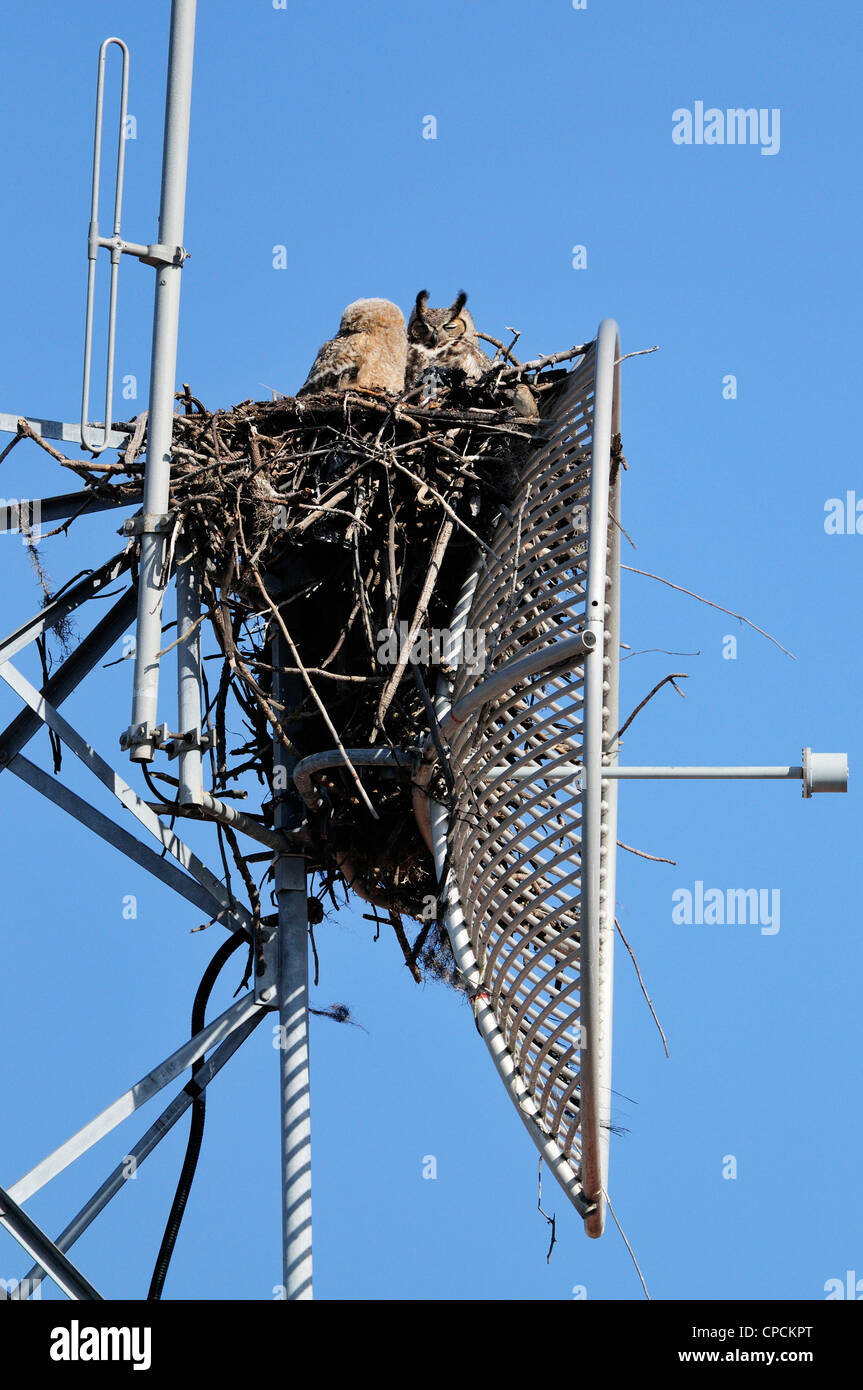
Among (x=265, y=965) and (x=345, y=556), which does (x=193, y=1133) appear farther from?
(x=345, y=556)

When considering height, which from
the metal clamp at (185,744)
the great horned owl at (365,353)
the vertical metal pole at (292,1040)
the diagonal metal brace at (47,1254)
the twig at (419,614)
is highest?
the great horned owl at (365,353)

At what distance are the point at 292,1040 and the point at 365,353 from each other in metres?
4.05

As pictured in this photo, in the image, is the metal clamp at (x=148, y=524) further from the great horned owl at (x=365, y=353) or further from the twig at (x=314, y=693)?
the great horned owl at (x=365, y=353)

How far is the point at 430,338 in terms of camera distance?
12539 mm

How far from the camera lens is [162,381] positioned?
8781mm

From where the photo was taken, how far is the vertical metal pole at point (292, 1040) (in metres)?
8.88

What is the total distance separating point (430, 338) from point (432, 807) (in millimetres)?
4580

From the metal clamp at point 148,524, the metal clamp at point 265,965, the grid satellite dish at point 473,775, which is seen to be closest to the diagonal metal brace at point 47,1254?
the grid satellite dish at point 473,775

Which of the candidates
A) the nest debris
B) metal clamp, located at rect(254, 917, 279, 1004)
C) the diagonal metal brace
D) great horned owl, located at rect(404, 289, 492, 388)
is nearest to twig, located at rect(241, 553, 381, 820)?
the nest debris

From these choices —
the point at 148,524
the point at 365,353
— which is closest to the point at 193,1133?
the point at 148,524

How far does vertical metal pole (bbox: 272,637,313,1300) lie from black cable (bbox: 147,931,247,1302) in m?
0.27

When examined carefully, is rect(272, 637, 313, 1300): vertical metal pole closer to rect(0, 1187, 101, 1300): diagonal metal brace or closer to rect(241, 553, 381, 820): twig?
rect(241, 553, 381, 820): twig

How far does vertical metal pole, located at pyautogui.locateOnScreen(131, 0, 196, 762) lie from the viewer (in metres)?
8.61
